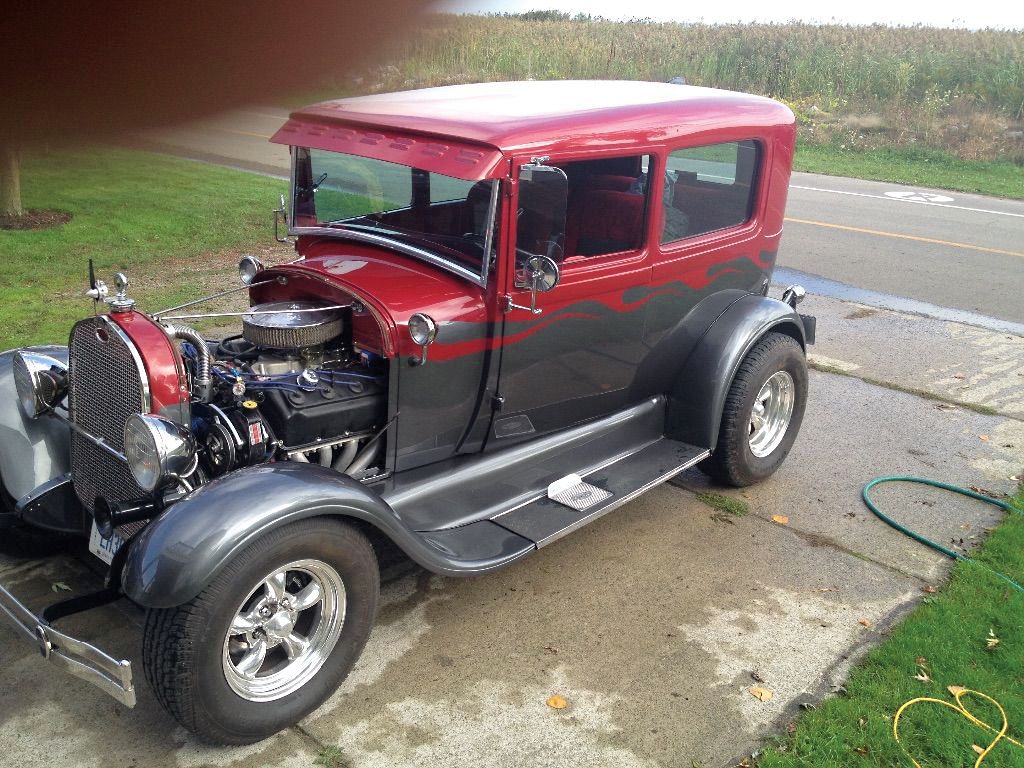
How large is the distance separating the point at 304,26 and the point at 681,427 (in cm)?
307

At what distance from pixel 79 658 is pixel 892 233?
39.7 feet

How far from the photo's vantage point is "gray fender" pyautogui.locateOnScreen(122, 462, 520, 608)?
120 inches

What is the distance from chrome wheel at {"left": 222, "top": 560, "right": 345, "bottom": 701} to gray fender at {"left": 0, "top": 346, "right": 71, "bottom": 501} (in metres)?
1.44

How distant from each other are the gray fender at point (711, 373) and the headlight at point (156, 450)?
8.63 ft

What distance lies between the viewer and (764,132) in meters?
5.31

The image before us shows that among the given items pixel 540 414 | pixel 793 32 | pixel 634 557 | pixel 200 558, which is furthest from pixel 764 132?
pixel 793 32

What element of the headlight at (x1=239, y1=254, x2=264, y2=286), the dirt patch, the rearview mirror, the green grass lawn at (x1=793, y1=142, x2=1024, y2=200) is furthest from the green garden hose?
the green grass lawn at (x1=793, y1=142, x2=1024, y2=200)

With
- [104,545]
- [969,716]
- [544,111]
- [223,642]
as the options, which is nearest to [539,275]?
[544,111]

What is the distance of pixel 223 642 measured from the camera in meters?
3.20

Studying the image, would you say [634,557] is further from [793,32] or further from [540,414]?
[793,32]

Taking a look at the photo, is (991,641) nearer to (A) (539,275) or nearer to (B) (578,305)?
(B) (578,305)

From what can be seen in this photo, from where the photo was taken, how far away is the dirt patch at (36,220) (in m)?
10.1

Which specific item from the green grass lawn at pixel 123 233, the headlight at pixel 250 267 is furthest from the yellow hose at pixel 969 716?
the green grass lawn at pixel 123 233

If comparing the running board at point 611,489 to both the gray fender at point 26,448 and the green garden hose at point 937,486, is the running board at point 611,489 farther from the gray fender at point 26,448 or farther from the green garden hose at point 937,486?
the gray fender at point 26,448
